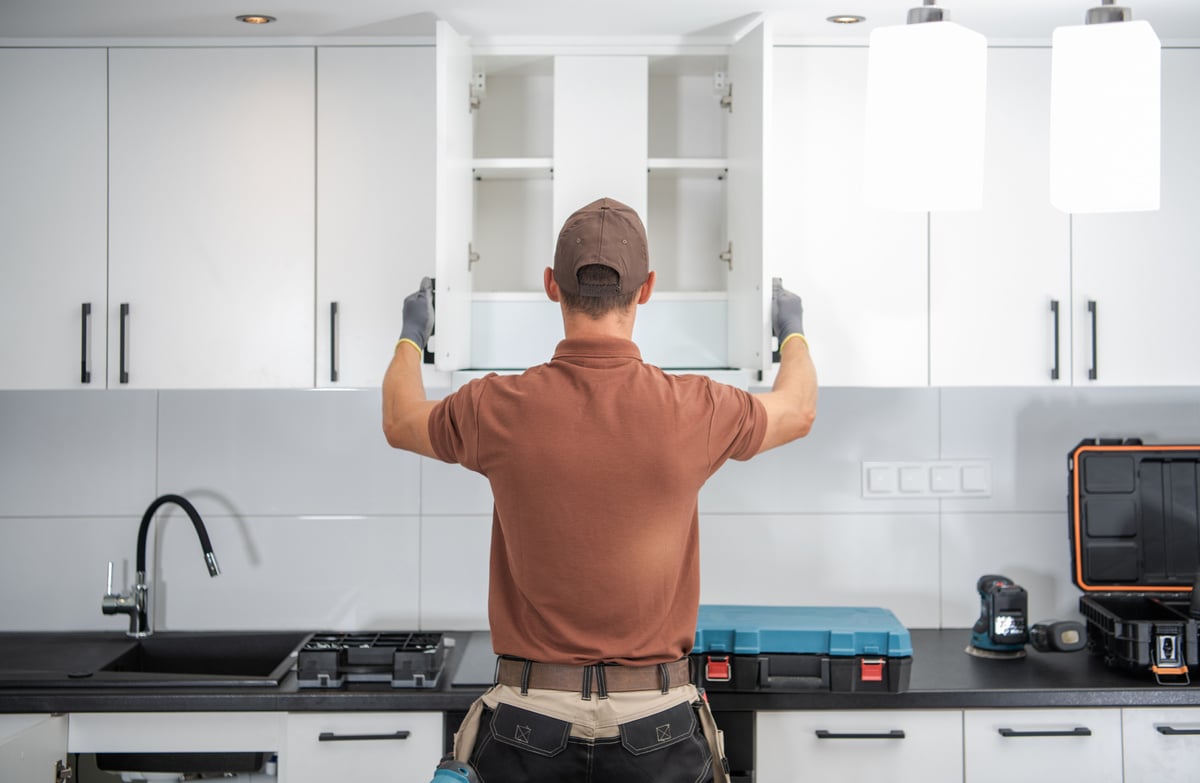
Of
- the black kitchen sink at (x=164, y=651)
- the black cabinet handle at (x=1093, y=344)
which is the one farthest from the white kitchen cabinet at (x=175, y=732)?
the black cabinet handle at (x=1093, y=344)

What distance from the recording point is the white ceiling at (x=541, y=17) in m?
2.12

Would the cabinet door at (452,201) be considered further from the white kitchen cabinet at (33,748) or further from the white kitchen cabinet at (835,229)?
the white kitchen cabinet at (33,748)

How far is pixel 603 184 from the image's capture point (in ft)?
7.54

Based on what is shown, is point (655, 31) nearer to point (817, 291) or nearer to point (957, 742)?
point (817, 291)

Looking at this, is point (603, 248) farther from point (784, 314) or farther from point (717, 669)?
point (717, 669)

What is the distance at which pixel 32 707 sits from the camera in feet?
7.02

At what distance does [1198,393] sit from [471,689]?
1999mm

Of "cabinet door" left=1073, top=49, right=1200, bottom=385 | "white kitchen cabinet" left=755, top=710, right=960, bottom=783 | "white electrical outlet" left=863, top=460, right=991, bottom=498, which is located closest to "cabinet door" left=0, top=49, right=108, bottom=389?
"white kitchen cabinet" left=755, top=710, right=960, bottom=783

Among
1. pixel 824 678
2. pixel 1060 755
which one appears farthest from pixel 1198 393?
pixel 824 678

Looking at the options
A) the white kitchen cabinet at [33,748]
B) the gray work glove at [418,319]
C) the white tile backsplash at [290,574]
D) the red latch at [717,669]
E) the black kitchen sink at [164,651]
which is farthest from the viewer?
the white tile backsplash at [290,574]

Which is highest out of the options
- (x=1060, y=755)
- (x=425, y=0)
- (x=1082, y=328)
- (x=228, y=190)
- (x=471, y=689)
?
(x=425, y=0)

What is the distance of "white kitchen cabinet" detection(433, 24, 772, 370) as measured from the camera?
85.1 inches

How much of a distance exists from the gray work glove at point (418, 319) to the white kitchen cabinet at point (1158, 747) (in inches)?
65.1

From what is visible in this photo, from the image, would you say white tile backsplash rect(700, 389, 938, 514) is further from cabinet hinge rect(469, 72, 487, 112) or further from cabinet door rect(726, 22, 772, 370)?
cabinet hinge rect(469, 72, 487, 112)
